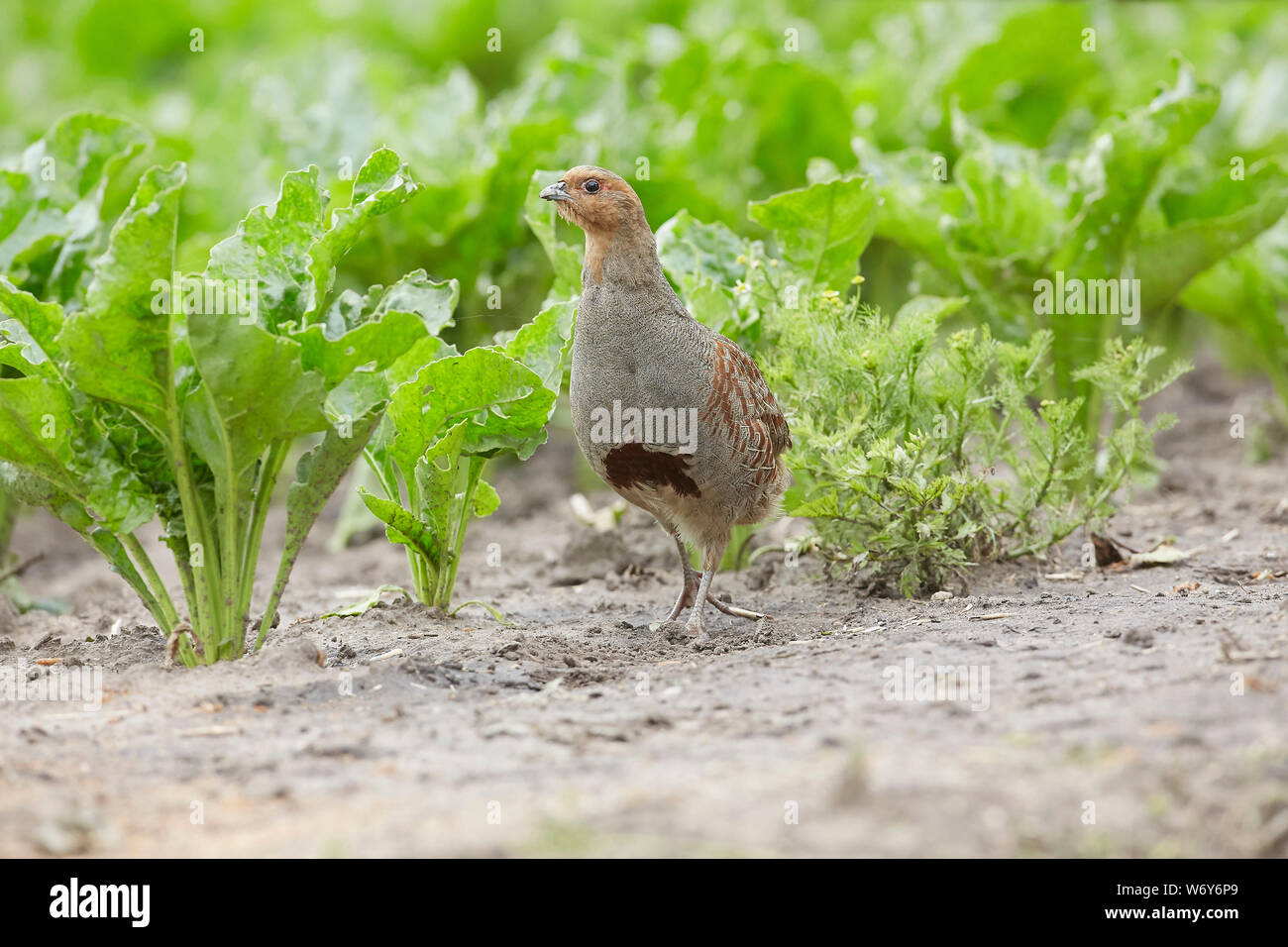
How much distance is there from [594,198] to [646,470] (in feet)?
2.98

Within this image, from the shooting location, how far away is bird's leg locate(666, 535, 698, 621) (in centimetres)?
507

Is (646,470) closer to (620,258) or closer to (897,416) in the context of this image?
(620,258)

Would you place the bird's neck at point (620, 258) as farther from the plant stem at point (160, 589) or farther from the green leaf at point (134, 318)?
the plant stem at point (160, 589)

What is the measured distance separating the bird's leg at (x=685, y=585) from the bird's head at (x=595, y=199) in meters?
1.20

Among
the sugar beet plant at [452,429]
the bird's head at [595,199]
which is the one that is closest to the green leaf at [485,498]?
the sugar beet plant at [452,429]

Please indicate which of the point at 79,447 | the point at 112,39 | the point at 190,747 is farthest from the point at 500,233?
the point at 112,39

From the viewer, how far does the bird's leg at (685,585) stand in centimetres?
507

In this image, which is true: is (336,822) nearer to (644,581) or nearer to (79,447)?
(79,447)

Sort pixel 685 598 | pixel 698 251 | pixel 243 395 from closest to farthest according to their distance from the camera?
pixel 243 395 → pixel 685 598 → pixel 698 251

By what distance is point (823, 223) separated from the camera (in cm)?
536

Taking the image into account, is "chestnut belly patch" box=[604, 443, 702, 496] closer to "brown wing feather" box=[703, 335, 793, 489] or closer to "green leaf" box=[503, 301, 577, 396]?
"brown wing feather" box=[703, 335, 793, 489]

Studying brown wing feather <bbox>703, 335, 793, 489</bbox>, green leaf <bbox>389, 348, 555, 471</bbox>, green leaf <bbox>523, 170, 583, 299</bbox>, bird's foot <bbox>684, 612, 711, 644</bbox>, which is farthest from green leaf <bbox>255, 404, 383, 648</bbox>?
green leaf <bbox>523, 170, 583, 299</bbox>

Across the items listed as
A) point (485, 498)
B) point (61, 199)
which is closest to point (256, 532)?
point (485, 498)

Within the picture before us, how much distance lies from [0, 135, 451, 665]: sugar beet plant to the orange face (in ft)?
1.72
